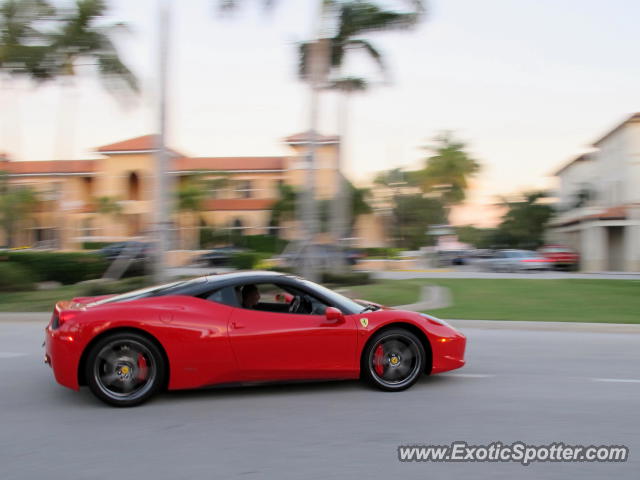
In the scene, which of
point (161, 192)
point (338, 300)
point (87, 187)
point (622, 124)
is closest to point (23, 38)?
point (161, 192)

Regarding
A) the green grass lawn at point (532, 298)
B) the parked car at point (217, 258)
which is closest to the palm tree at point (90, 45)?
the green grass lawn at point (532, 298)

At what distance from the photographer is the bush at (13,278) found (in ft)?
55.7

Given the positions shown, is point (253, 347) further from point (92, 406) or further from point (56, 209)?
point (56, 209)

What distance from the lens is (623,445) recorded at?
15.3 feet

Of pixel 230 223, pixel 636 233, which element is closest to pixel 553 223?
pixel 636 233

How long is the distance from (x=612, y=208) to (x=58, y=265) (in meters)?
35.8

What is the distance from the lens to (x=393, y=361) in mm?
6160

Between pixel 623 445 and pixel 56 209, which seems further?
pixel 56 209

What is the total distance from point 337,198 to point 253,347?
21564mm

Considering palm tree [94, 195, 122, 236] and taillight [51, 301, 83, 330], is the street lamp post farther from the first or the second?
palm tree [94, 195, 122, 236]

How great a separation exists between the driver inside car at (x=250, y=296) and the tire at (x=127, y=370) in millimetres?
896

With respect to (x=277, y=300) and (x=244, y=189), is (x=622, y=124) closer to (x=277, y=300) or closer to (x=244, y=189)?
(x=244, y=189)

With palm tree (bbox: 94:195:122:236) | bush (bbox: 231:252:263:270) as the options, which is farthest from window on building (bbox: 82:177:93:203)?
bush (bbox: 231:252:263:270)

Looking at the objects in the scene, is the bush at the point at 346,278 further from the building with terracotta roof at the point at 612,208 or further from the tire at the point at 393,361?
the building with terracotta roof at the point at 612,208
